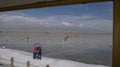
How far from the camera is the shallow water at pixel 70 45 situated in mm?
1788

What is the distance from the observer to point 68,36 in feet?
6.66

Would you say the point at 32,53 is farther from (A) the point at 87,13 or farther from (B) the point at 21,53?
(A) the point at 87,13

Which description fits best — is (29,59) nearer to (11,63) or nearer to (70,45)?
(11,63)

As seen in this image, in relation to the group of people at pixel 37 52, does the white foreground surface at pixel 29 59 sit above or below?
below

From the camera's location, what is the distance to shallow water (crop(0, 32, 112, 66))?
5.87 feet

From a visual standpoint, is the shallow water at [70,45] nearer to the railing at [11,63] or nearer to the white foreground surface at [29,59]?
Answer: the white foreground surface at [29,59]

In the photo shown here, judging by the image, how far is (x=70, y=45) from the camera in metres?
2.03

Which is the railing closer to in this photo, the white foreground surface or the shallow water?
the white foreground surface

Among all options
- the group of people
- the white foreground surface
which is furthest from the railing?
the group of people

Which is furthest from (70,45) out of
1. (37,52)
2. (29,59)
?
(29,59)

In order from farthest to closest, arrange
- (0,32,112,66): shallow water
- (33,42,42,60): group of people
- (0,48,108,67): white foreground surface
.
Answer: (33,42,42,60): group of people, (0,48,108,67): white foreground surface, (0,32,112,66): shallow water

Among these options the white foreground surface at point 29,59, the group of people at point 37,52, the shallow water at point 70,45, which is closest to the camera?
the shallow water at point 70,45

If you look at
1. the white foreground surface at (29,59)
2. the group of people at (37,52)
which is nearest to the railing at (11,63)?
the white foreground surface at (29,59)

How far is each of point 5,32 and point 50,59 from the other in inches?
32.0
